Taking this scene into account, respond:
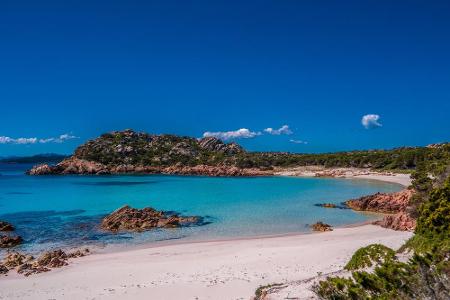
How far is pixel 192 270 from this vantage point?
16406 mm

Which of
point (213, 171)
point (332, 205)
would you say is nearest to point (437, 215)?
point (332, 205)

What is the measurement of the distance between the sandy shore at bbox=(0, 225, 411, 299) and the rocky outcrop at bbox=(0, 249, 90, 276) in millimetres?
648

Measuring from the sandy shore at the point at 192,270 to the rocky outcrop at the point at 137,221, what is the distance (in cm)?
687

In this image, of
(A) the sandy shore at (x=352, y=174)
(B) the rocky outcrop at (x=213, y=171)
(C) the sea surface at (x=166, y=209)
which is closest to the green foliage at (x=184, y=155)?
(A) the sandy shore at (x=352, y=174)

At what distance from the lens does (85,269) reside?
17.5 m

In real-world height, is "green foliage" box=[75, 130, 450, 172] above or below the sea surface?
above

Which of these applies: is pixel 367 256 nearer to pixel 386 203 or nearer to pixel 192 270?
pixel 192 270

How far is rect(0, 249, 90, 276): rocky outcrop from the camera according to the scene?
17703 millimetres

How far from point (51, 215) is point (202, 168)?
204 ft

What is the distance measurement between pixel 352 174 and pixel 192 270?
7011cm

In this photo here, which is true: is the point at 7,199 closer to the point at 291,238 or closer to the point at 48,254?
the point at 48,254

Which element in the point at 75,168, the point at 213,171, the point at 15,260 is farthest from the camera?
the point at 75,168

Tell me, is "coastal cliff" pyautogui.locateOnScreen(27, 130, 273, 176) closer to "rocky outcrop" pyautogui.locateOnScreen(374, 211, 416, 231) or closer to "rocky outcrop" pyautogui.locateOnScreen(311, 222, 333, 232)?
"rocky outcrop" pyautogui.locateOnScreen(311, 222, 333, 232)

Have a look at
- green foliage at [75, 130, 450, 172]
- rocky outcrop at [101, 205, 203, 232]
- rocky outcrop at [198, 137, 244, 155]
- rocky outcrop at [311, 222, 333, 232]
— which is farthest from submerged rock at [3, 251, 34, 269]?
rocky outcrop at [198, 137, 244, 155]
